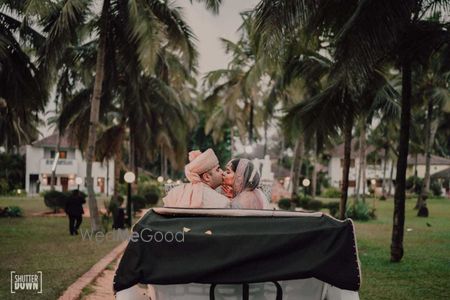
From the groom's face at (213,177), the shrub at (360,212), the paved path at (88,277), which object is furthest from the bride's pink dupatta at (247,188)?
the shrub at (360,212)

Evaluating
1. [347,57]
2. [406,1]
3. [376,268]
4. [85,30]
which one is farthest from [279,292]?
[85,30]

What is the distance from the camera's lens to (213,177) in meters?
4.41

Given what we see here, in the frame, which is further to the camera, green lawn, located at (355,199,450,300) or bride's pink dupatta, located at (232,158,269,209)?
green lawn, located at (355,199,450,300)

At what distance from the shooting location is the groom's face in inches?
172

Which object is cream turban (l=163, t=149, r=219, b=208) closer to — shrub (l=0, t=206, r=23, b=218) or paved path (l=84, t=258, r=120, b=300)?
paved path (l=84, t=258, r=120, b=300)

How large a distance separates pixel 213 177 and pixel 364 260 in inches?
328

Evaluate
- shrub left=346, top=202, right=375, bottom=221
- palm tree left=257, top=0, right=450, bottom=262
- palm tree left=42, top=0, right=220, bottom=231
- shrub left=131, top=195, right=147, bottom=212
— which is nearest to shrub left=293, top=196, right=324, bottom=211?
shrub left=346, top=202, right=375, bottom=221

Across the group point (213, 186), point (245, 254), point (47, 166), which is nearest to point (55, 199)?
point (213, 186)

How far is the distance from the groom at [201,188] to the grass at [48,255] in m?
3.87

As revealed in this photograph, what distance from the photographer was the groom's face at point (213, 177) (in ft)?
14.3

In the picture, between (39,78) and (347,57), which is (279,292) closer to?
(347,57)

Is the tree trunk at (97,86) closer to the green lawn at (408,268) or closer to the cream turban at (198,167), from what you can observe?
the green lawn at (408,268)

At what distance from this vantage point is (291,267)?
9.53 ft

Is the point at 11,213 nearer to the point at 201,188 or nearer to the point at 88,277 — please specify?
the point at 88,277
